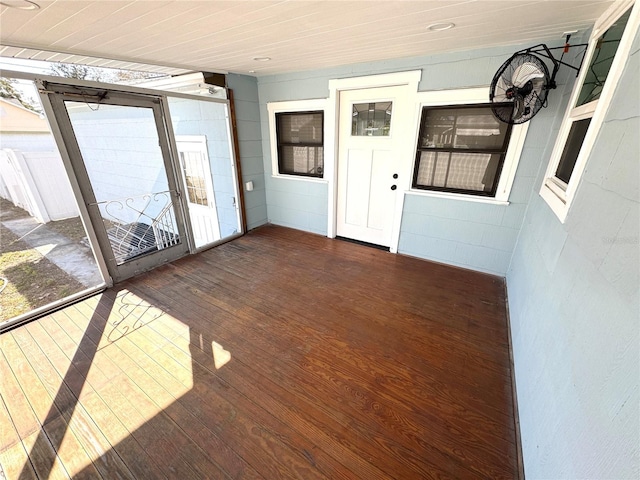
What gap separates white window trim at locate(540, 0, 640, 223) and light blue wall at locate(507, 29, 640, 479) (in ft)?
0.24

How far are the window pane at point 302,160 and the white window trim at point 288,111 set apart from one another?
0.28 ft

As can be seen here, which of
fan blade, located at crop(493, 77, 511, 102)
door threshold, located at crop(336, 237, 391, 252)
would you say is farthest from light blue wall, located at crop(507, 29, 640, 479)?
door threshold, located at crop(336, 237, 391, 252)

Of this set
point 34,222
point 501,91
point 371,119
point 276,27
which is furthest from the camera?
point 371,119

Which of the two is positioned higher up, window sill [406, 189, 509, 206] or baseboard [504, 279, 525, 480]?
window sill [406, 189, 509, 206]

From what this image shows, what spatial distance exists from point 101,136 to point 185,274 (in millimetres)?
3237

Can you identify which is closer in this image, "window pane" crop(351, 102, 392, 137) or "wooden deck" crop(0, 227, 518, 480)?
"wooden deck" crop(0, 227, 518, 480)

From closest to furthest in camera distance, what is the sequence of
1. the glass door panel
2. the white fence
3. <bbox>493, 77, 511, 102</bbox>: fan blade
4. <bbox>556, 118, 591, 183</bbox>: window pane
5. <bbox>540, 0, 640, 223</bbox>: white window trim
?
<bbox>540, 0, 640, 223</bbox>: white window trim
<bbox>556, 118, 591, 183</bbox>: window pane
<bbox>493, 77, 511, 102</bbox>: fan blade
the glass door panel
the white fence

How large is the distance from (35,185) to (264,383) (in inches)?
140

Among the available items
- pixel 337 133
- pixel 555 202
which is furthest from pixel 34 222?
pixel 555 202

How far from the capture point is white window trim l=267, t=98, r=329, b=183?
360 cm

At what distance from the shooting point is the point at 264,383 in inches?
70.2

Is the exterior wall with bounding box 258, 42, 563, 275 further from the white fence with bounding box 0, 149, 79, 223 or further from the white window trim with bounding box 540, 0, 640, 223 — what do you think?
the white fence with bounding box 0, 149, 79, 223

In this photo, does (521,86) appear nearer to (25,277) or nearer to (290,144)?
(290,144)

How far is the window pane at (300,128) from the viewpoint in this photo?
12.4 ft
